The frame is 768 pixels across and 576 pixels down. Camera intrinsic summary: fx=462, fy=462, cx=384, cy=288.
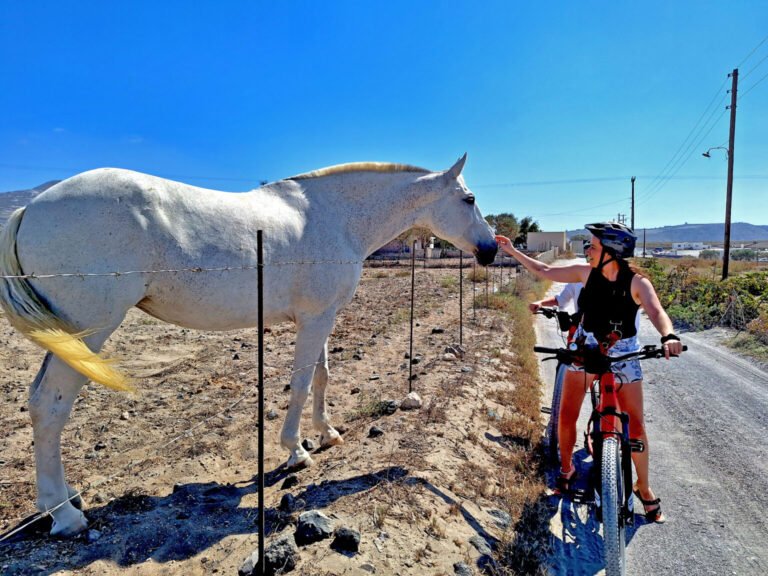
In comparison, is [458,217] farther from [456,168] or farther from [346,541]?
[346,541]

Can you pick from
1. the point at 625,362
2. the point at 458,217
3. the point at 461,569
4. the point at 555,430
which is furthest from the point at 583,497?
the point at 458,217

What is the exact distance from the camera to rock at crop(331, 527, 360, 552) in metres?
2.61

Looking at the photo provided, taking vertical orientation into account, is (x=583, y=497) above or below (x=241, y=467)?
above

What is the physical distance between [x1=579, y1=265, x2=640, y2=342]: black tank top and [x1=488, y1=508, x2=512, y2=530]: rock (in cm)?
138

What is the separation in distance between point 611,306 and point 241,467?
3.17 m

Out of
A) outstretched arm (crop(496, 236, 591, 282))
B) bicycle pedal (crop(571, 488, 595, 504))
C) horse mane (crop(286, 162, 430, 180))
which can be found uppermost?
horse mane (crop(286, 162, 430, 180))

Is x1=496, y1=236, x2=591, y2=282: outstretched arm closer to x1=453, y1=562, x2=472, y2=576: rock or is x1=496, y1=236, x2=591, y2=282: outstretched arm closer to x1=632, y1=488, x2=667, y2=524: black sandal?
x1=632, y1=488, x2=667, y2=524: black sandal

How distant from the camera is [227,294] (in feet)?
10.4

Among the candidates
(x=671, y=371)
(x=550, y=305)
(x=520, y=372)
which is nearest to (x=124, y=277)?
(x=550, y=305)

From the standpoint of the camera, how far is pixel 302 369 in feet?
12.2

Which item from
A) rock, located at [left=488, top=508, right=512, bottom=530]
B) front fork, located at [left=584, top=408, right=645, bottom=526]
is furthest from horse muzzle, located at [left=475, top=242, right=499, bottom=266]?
rock, located at [left=488, top=508, right=512, bottom=530]

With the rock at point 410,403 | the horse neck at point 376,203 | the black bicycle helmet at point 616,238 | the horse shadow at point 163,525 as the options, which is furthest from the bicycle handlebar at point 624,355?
the rock at point 410,403

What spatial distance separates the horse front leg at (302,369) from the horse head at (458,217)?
1.38 m

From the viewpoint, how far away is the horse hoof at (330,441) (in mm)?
4227
